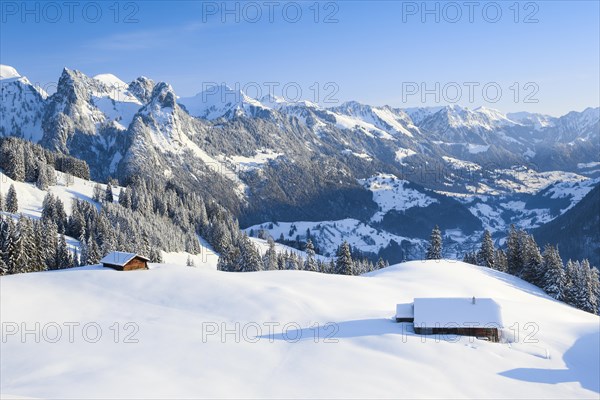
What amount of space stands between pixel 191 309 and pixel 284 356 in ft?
54.9

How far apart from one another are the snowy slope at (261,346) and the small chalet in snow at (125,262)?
2.56 m

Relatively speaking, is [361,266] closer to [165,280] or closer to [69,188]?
[165,280]

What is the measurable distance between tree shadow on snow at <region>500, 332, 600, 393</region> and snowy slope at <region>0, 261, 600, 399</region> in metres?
0.11

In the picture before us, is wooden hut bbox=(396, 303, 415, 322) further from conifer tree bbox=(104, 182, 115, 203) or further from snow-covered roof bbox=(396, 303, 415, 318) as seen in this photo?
conifer tree bbox=(104, 182, 115, 203)

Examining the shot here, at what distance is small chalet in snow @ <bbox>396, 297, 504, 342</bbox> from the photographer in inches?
1754

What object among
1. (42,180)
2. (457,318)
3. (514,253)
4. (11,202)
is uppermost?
(42,180)

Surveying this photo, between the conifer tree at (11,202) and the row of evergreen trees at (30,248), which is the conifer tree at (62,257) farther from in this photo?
the conifer tree at (11,202)

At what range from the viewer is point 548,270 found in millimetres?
83750

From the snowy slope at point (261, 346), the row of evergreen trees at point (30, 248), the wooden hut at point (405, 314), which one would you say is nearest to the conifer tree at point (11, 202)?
the row of evergreen trees at point (30, 248)

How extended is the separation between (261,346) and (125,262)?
110ft

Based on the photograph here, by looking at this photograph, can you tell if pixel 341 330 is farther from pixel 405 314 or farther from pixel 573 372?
pixel 573 372

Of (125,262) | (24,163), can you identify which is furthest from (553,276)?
(24,163)

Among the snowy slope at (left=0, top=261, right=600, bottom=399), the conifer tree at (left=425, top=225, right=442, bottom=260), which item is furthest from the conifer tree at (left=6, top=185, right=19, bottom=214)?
the conifer tree at (left=425, top=225, right=442, bottom=260)

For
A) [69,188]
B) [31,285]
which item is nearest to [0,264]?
[31,285]
